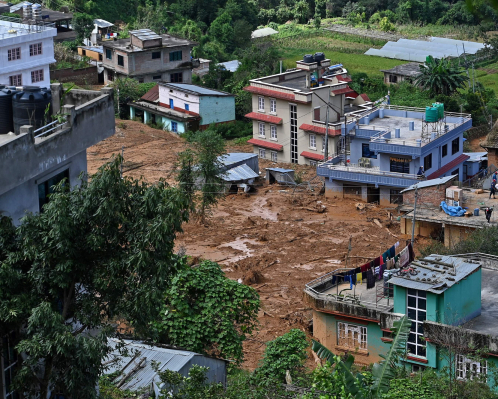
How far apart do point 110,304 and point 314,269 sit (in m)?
23.3

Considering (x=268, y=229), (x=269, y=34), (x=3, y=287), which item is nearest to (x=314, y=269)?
(x=268, y=229)

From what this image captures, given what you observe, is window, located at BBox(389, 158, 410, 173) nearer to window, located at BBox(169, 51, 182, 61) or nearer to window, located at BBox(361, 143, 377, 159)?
window, located at BBox(361, 143, 377, 159)

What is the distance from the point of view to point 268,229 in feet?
138

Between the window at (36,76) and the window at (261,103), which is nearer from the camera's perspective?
the window at (36,76)

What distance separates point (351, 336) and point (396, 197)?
1859cm

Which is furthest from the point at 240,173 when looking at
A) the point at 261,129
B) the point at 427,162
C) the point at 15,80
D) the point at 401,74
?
the point at 401,74

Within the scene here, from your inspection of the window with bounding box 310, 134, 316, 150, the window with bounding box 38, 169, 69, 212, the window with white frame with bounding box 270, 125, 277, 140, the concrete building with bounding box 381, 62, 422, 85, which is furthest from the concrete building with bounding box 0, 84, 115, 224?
the concrete building with bounding box 381, 62, 422, 85

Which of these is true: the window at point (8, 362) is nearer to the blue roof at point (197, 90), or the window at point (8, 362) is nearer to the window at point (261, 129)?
the window at point (261, 129)

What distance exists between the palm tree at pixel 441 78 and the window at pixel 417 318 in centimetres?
3864

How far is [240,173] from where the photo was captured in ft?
157

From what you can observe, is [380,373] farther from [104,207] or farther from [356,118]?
[356,118]

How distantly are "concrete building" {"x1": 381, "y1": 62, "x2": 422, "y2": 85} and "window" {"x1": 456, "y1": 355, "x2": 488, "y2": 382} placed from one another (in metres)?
46.2

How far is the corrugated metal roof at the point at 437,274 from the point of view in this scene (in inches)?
926

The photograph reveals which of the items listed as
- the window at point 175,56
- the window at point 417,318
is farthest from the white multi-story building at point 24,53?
the window at point 417,318
